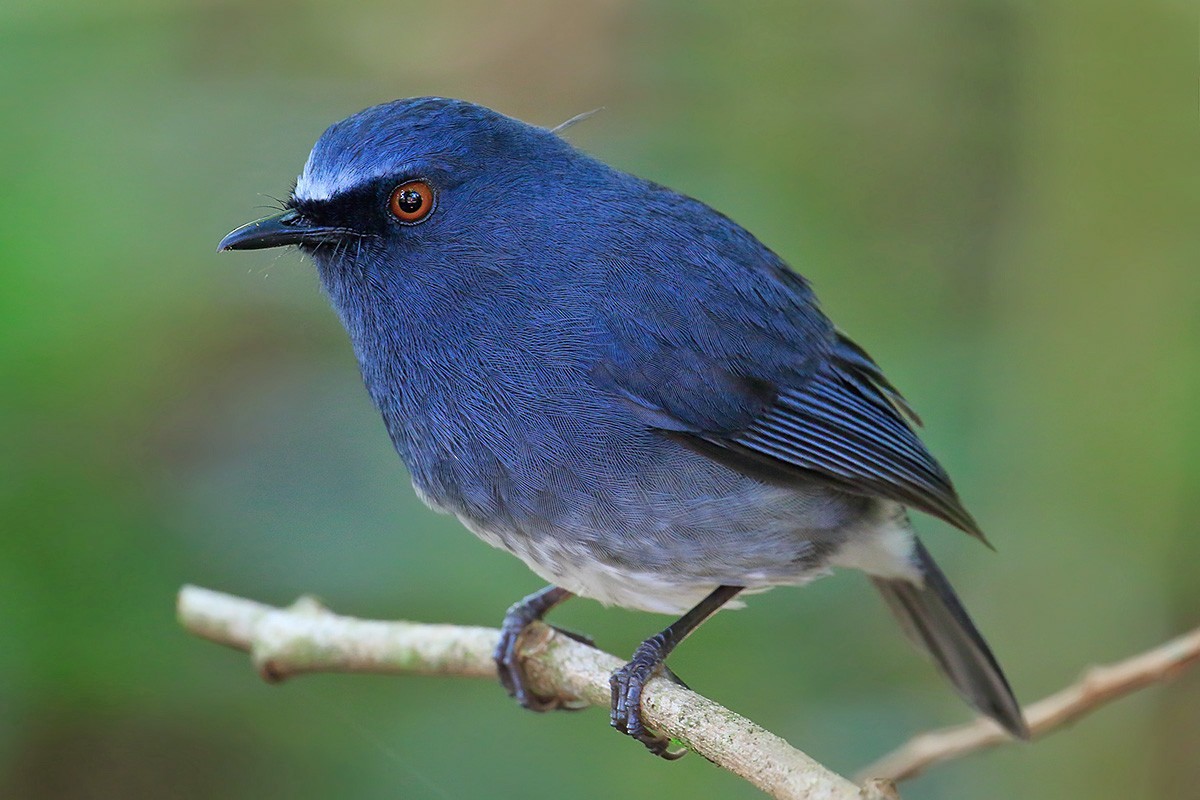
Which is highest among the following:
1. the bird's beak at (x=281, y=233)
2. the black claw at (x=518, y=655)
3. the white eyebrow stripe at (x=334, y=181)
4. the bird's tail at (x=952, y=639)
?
the white eyebrow stripe at (x=334, y=181)

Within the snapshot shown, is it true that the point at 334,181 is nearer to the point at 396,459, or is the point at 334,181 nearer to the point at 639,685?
the point at 639,685

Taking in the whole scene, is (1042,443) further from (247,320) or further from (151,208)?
(151,208)

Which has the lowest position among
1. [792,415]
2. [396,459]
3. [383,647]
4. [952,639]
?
[952,639]

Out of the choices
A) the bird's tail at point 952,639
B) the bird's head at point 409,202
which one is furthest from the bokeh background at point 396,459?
the bird's head at point 409,202

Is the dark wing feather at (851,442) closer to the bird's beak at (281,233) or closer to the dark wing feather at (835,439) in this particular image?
the dark wing feather at (835,439)

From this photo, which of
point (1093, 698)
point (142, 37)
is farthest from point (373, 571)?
point (142, 37)

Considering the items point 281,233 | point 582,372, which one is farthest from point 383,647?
point 281,233
